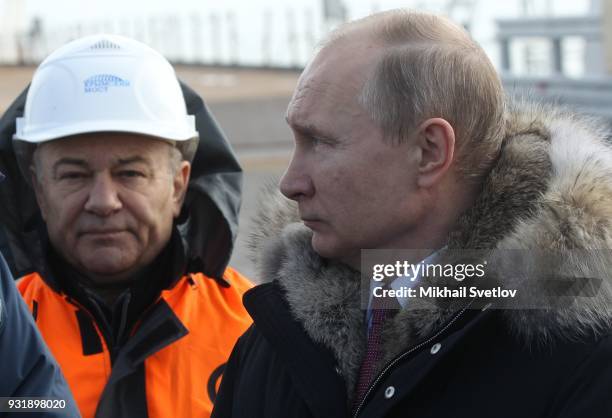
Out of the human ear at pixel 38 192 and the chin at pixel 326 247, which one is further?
the human ear at pixel 38 192

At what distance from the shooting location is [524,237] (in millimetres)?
2352

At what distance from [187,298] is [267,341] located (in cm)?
96

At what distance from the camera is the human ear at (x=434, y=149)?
248 centimetres

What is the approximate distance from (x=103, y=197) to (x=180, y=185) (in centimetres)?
34

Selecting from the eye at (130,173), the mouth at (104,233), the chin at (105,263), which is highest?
the eye at (130,173)

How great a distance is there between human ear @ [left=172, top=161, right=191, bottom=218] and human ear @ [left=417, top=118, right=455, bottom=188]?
1.37 m

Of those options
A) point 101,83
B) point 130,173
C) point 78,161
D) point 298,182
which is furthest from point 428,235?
point 101,83

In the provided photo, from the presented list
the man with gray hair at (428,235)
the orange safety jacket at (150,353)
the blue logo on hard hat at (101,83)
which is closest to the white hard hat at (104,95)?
the blue logo on hard hat at (101,83)

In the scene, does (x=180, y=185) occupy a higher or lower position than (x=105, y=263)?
higher

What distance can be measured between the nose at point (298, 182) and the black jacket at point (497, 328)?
25 centimetres

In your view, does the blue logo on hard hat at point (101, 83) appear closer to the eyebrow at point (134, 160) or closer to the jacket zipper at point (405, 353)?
the eyebrow at point (134, 160)

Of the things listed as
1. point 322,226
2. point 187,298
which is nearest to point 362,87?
point 322,226

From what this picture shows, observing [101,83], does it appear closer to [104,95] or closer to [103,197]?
[104,95]

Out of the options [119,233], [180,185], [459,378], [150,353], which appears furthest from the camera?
[180,185]
